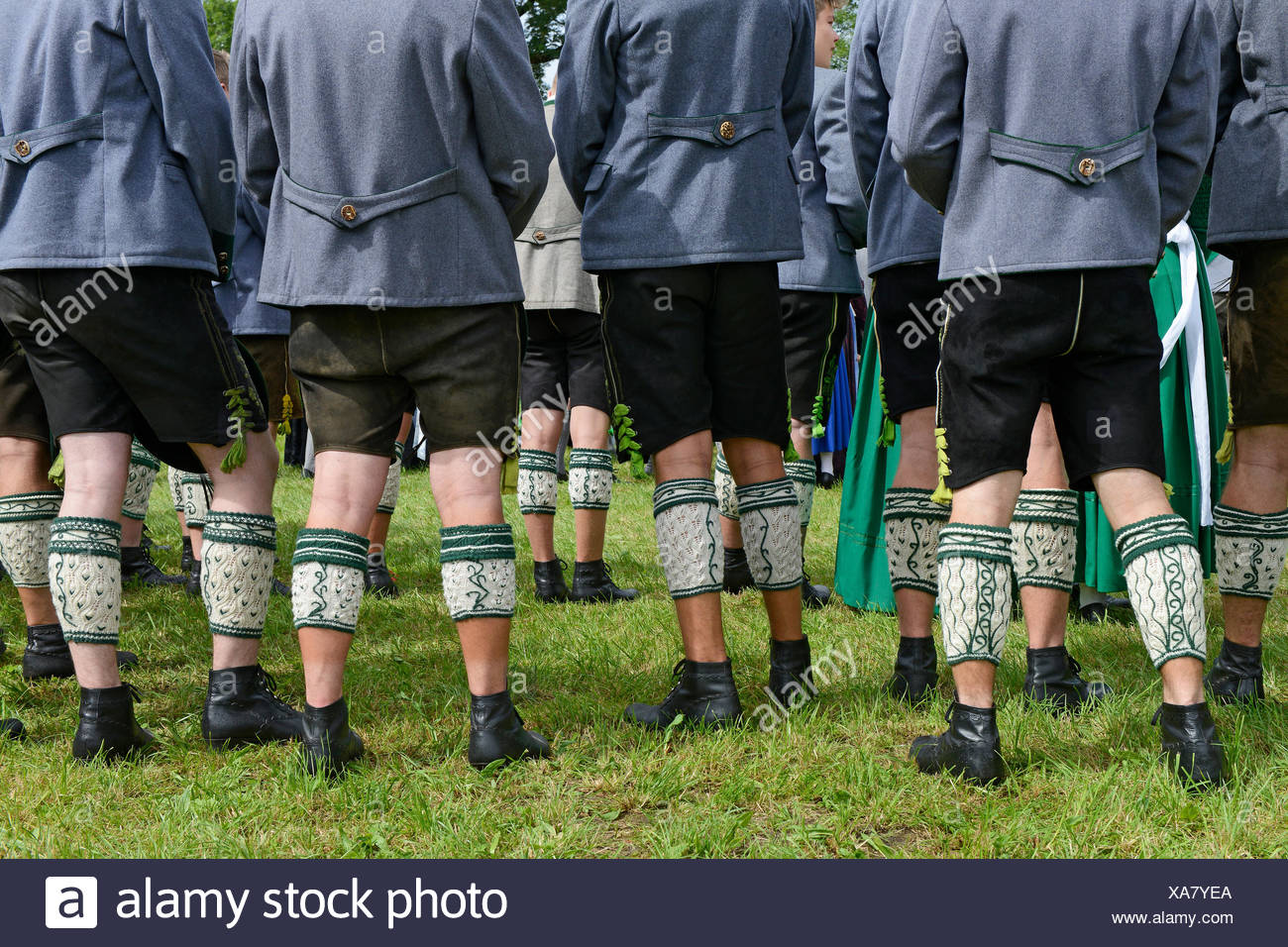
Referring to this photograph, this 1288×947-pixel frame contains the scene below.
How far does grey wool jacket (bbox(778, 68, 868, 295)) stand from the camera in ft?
15.0

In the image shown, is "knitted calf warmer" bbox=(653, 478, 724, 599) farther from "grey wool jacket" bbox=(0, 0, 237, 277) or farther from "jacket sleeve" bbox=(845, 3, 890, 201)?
"grey wool jacket" bbox=(0, 0, 237, 277)

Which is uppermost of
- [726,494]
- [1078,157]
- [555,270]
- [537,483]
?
[555,270]

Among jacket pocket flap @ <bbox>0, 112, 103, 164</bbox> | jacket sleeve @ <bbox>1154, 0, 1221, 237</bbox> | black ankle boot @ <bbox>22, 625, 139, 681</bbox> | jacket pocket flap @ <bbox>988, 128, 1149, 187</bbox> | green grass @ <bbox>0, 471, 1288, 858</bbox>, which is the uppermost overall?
jacket pocket flap @ <bbox>0, 112, 103, 164</bbox>

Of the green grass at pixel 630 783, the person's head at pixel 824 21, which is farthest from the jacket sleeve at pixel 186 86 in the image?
the person's head at pixel 824 21

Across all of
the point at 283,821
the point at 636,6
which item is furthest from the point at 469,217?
the point at 283,821

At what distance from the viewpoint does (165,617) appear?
15.6 feet

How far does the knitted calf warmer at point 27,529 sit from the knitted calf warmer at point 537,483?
2020mm

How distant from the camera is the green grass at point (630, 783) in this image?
256cm

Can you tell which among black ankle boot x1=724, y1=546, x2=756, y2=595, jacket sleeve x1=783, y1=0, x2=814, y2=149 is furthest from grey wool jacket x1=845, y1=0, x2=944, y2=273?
black ankle boot x1=724, y1=546, x2=756, y2=595

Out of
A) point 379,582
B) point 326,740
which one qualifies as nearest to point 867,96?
point 326,740

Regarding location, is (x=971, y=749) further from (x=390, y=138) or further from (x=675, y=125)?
(x=390, y=138)

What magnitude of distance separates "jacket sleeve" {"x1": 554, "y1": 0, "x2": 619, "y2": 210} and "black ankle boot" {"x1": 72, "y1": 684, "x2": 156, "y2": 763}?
193 cm

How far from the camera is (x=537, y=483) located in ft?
17.3

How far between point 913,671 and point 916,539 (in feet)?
1.34
